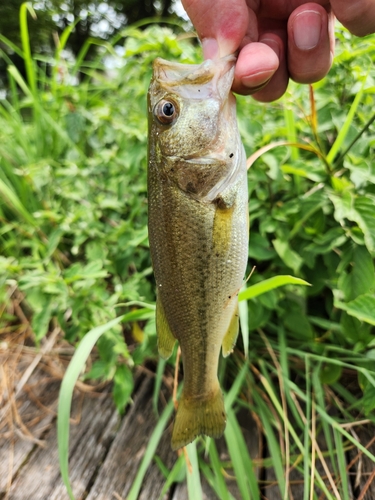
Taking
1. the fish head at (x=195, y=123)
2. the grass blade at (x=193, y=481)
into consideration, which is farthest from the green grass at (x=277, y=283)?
the fish head at (x=195, y=123)

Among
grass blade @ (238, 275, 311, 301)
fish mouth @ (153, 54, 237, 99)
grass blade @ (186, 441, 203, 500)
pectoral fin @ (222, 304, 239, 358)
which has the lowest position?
grass blade @ (186, 441, 203, 500)

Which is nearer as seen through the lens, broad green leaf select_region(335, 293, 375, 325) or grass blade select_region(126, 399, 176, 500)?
broad green leaf select_region(335, 293, 375, 325)

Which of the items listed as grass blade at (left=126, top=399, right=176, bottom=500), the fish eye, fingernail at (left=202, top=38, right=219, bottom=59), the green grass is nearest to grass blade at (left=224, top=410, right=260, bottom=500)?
the green grass

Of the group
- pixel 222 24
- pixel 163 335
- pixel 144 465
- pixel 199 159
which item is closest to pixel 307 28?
pixel 222 24

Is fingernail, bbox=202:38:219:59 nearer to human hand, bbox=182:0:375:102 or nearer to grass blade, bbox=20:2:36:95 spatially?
human hand, bbox=182:0:375:102

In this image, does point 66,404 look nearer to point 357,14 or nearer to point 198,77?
point 198,77

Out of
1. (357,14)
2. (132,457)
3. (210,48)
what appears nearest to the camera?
(357,14)
